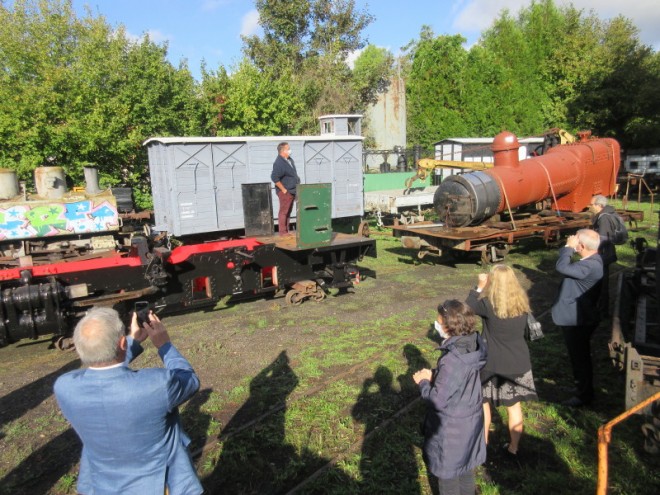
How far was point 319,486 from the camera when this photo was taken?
3.71m

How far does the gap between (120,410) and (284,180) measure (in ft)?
23.2

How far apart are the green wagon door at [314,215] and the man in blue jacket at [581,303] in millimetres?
3802

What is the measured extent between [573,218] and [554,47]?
1097 inches

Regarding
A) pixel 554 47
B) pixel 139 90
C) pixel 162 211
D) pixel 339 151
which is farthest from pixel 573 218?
pixel 554 47

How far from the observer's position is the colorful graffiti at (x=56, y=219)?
9336mm

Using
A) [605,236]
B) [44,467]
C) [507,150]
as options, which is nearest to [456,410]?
[44,467]

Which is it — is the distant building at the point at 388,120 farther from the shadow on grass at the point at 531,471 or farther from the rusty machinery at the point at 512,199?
the shadow on grass at the point at 531,471

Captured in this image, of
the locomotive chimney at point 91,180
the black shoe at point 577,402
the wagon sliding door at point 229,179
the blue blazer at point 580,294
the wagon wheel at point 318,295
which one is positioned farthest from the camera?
the wagon sliding door at point 229,179

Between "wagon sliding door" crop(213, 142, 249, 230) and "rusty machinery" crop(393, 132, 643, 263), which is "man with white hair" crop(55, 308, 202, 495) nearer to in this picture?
"rusty machinery" crop(393, 132, 643, 263)

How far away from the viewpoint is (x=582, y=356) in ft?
14.9

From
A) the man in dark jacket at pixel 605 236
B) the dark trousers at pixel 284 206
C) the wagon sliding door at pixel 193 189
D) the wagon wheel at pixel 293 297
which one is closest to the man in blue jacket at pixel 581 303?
the man in dark jacket at pixel 605 236

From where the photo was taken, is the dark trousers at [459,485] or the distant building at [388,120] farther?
the distant building at [388,120]

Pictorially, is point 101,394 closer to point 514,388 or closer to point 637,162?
point 514,388

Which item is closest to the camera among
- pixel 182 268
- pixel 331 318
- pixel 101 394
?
pixel 101 394
